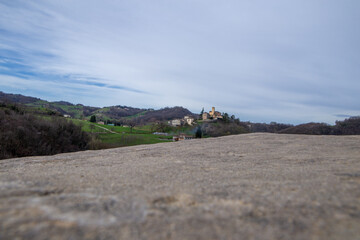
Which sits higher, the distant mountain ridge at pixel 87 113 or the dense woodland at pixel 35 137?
the distant mountain ridge at pixel 87 113

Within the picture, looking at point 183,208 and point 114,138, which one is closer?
point 183,208

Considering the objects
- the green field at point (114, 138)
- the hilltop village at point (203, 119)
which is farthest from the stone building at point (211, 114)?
the green field at point (114, 138)

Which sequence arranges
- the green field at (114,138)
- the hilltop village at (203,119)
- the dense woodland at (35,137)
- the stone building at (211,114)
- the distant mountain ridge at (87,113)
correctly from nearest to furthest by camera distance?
the dense woodland at (35,137) < the green field at (114,138) < the hilltop village at (203,119) < the stone building at (211,114) < the distant mountain ridge at (87,113)

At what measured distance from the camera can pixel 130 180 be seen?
2.18m

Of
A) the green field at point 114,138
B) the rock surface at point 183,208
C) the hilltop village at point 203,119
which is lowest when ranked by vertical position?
the green field at point 114,138

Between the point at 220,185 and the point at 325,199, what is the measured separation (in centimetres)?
81

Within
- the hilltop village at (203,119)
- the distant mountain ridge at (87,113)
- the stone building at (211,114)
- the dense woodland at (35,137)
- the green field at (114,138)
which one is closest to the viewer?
the dense woodland at (35,137)

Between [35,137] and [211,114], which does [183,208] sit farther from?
[211,114]

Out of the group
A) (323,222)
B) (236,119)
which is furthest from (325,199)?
(236,119)

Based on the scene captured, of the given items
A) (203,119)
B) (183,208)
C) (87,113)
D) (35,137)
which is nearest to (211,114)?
(203,119)

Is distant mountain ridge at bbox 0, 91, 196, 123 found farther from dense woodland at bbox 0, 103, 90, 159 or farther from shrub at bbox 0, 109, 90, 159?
shrub at bbox 0, 109, 90, 159

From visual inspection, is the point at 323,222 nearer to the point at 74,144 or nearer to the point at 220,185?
the point at 220,185

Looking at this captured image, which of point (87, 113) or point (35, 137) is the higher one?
point (87, 113)

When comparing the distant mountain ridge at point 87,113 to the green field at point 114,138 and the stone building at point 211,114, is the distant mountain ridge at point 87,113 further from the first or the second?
the green field at point 114,138
